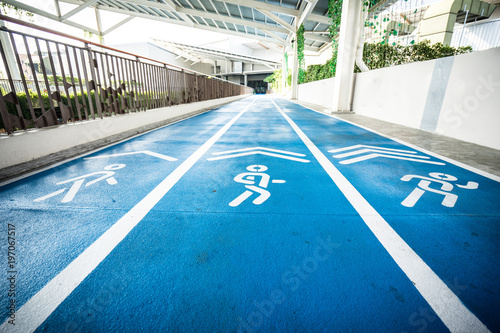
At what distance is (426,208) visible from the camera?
2.13 m

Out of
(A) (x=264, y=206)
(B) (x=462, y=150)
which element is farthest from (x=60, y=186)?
(B) (x=462, y=150)

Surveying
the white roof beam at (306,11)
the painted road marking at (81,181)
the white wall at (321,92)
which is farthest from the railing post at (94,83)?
the white roof beam at (306,11)

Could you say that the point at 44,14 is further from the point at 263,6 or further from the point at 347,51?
the point at 347,51

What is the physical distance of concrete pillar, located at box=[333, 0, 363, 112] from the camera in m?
8.75

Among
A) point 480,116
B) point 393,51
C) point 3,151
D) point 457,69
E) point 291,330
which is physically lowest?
point 291,330

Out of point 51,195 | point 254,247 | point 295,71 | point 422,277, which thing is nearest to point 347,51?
point 422,277

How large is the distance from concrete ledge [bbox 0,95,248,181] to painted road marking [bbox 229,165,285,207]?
290 cm

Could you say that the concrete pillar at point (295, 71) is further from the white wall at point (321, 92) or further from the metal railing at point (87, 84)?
the metal railing at point (87, 84)

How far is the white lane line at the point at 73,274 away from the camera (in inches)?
44.2

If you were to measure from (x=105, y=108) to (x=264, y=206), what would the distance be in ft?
16.4

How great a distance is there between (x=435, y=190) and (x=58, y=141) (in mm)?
5499

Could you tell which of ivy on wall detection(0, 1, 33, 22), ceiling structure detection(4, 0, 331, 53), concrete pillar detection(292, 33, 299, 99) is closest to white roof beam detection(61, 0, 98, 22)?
ceiling structure detection(4, 0, 331, 53)

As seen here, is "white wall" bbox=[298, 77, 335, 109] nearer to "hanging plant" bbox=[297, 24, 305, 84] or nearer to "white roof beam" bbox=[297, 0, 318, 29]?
"hanging plant" bbox=[297, 24, 305, 84]

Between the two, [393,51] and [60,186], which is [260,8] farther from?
[60,186]
